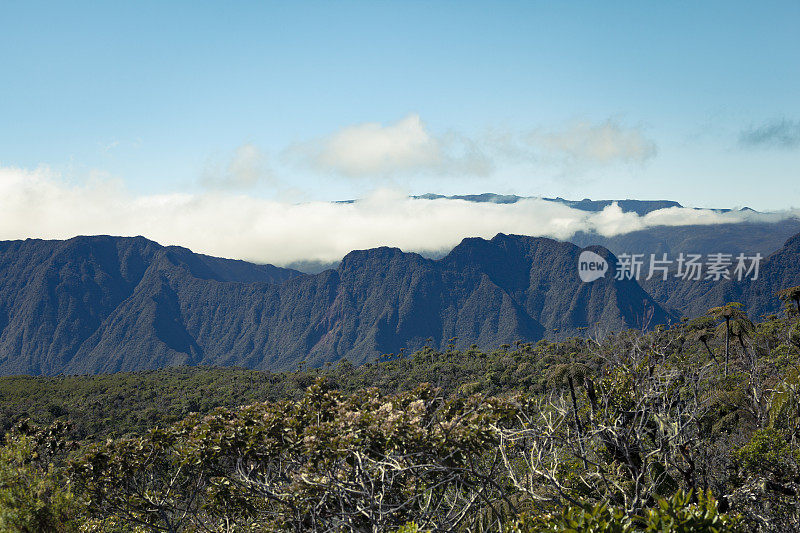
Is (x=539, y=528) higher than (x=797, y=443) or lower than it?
higher

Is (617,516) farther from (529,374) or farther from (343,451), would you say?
(529,374)

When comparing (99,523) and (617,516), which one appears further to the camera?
(99,523)

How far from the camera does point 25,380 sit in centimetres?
11338

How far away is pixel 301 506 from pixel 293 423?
2.17 m

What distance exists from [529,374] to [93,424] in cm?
7077

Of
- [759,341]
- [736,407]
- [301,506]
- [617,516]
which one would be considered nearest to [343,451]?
[301,506]

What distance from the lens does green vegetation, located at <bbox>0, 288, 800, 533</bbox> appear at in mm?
9297

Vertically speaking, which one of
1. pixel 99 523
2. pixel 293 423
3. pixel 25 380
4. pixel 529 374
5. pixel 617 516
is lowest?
pixel 25 380

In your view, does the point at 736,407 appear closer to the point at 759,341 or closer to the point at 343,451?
the point at 343,451

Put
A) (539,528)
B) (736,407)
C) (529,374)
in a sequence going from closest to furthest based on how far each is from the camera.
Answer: (539,528) → (736,407) → (529,374)

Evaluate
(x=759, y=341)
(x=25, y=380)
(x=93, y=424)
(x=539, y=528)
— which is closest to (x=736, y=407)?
(x=539, y=528)

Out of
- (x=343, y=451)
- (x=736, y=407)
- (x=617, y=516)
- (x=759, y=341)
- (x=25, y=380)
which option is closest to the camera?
(x=617, y=516)

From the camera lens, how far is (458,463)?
12.0 m

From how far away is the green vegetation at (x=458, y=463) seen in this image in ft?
30.5
